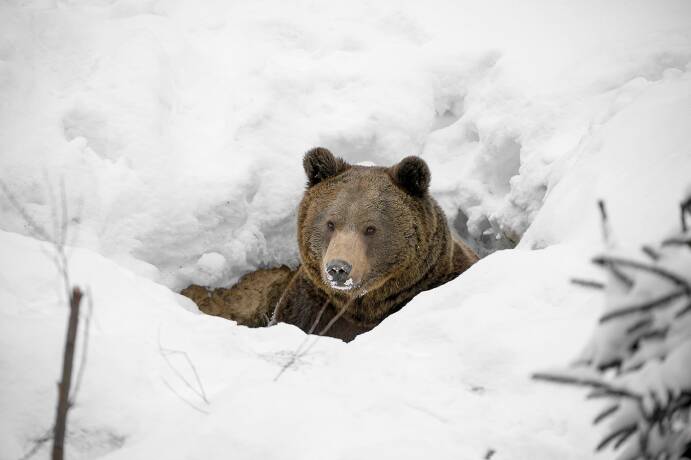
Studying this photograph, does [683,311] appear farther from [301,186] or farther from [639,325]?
[301,186]

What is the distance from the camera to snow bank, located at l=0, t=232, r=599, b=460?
4.74 feet

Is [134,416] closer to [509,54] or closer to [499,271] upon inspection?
[499,271]

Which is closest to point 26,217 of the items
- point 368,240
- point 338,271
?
point 338,271

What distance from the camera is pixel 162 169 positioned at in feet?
16.0

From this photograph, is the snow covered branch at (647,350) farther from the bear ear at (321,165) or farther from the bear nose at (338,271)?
the bear ear at (321,165)

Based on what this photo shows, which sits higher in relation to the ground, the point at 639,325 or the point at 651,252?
the point at 651,252

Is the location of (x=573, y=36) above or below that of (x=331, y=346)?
above

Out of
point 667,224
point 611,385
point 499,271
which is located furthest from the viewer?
point 499,271

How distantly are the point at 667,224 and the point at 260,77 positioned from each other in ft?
16.6

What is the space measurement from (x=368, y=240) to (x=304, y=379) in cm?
220

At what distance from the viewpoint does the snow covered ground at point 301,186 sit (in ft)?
5.09

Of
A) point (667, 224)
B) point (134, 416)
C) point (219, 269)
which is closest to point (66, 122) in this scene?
point (219, 269)

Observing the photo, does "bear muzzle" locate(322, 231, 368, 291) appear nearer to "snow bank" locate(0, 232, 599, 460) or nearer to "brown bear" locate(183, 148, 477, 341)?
"brown bear" locate(183, 148, 477, 341)

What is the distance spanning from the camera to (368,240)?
394 cm
